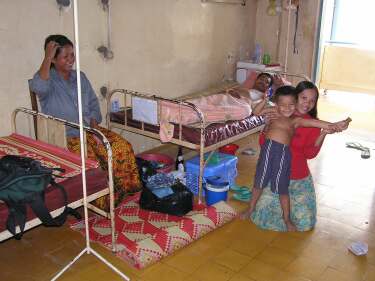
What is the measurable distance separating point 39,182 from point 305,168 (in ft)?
6.61

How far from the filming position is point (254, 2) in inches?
253

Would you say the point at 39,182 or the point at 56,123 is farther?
the point at 56,123

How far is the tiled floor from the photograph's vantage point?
9.00 feet

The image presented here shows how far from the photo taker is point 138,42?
455cm

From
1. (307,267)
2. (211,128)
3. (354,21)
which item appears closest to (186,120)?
(211,128)

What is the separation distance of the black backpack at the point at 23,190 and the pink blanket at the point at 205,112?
1538 mm

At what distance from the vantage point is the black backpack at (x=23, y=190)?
2.18m

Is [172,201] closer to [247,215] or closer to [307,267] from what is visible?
[247,215]

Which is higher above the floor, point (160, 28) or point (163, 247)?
point (160, 28)

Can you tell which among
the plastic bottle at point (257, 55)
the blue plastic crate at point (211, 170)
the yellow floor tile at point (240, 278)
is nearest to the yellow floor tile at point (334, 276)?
the yellow floor tile at point (240, 278)

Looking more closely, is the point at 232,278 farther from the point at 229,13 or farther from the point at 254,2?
the point at 254,2

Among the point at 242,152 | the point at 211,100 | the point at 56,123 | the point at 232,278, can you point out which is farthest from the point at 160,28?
the point at 232,278

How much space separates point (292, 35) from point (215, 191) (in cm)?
372

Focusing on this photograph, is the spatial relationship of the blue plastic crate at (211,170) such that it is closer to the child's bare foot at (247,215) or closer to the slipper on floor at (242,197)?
the slipper on floor at (242,197)
